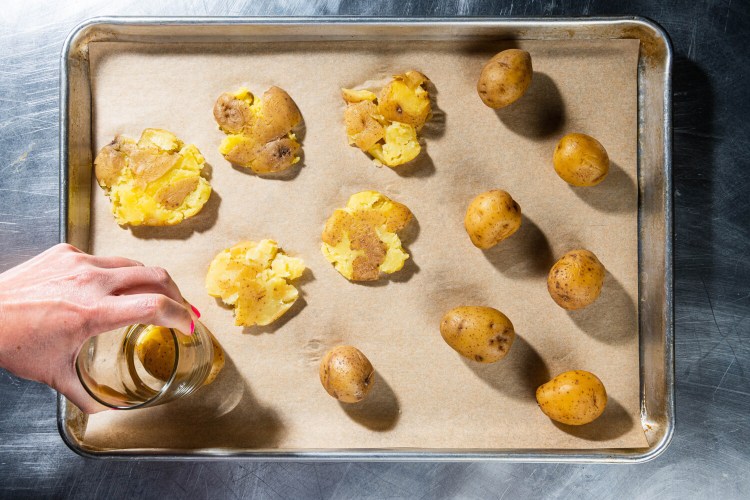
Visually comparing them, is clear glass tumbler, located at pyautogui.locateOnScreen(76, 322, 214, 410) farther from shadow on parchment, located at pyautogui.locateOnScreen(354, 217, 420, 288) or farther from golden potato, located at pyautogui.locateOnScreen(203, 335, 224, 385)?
shadow on parchment, located at pyautogui.locateOnScreen(354, 217, 420, 288)

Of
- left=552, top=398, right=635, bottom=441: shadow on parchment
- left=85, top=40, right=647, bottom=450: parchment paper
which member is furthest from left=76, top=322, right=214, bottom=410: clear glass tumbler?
left=552, top=398, right=635, bottom=441: shadow on parchment

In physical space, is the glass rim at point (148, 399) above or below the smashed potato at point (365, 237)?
below

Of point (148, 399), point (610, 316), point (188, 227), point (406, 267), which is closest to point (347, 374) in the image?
point (406, 267)

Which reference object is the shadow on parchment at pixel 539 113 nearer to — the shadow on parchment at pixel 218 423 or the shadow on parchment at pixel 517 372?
the shadow on parchment at pixel 517 372

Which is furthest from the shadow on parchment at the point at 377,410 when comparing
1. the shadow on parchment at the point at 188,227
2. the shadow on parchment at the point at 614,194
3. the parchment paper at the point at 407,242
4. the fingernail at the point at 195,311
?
the shadow on parchment at the point at 614,194

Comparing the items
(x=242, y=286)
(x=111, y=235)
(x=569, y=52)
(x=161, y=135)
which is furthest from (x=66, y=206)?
(x=569, y=52)
